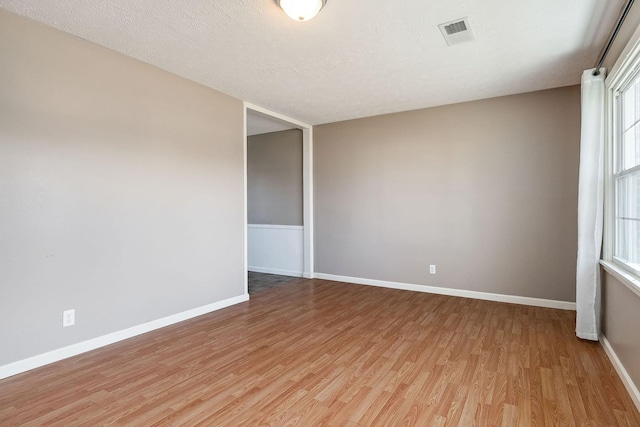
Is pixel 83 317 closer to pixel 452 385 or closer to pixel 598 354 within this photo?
pixel 452 385

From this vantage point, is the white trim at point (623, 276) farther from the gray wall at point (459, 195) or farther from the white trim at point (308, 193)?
the white trim at point (308, 193)

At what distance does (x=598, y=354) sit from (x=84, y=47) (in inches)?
191

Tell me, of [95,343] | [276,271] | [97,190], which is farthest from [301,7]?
[276,271]

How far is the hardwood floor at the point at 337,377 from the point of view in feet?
6.20

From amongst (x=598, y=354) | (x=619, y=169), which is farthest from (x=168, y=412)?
(x=619, y=169)

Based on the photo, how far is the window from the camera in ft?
7.63

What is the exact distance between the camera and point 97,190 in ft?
9.20

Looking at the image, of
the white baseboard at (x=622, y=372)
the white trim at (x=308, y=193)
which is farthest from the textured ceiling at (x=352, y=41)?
the white baseboard at (x=622, y=372)

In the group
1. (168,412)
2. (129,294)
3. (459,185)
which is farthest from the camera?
(459,185)

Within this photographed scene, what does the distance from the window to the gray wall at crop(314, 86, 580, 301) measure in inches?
45.5

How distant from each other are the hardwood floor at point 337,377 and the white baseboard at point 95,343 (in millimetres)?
91

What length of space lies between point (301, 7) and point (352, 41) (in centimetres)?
72

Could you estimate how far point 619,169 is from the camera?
8.62 feet

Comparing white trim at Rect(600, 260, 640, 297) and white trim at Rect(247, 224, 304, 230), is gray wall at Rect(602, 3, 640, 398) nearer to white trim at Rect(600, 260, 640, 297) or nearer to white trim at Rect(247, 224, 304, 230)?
white trim at Rect(600, 260, 640, 297)
